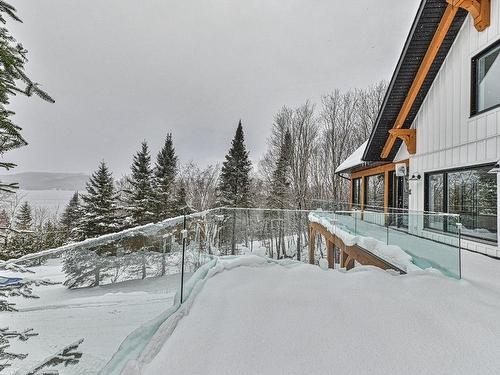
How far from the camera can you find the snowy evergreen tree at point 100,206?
53.8 ft

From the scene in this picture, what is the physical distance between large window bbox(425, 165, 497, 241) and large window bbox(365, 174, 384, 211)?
342cm

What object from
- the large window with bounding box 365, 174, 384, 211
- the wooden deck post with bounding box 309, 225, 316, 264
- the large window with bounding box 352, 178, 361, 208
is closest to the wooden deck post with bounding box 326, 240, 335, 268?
the wooden deck post with bounding box 309, 225, 316, 264

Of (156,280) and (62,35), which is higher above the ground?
(62,35)

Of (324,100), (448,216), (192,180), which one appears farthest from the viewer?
(192,180)

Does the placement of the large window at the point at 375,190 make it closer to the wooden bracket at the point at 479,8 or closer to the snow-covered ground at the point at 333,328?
the wooden bracket at the point at 479,8

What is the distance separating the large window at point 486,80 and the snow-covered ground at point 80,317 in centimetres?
681

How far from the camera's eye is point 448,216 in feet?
13.8

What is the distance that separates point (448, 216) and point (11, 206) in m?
26.3

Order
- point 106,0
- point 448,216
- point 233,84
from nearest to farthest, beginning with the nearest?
point 448,216
point 106,0
point 233,84

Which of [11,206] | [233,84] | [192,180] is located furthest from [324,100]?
[11,206]

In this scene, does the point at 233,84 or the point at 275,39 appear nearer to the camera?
the point at 275,39

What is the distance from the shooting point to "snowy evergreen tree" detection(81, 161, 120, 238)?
1639 centimetres

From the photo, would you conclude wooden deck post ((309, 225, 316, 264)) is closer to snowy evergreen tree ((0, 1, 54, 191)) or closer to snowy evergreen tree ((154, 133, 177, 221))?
snowy evergreen tree ((0, 1, 54, 191))

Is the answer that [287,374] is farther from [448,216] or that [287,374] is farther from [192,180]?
[192,180]
